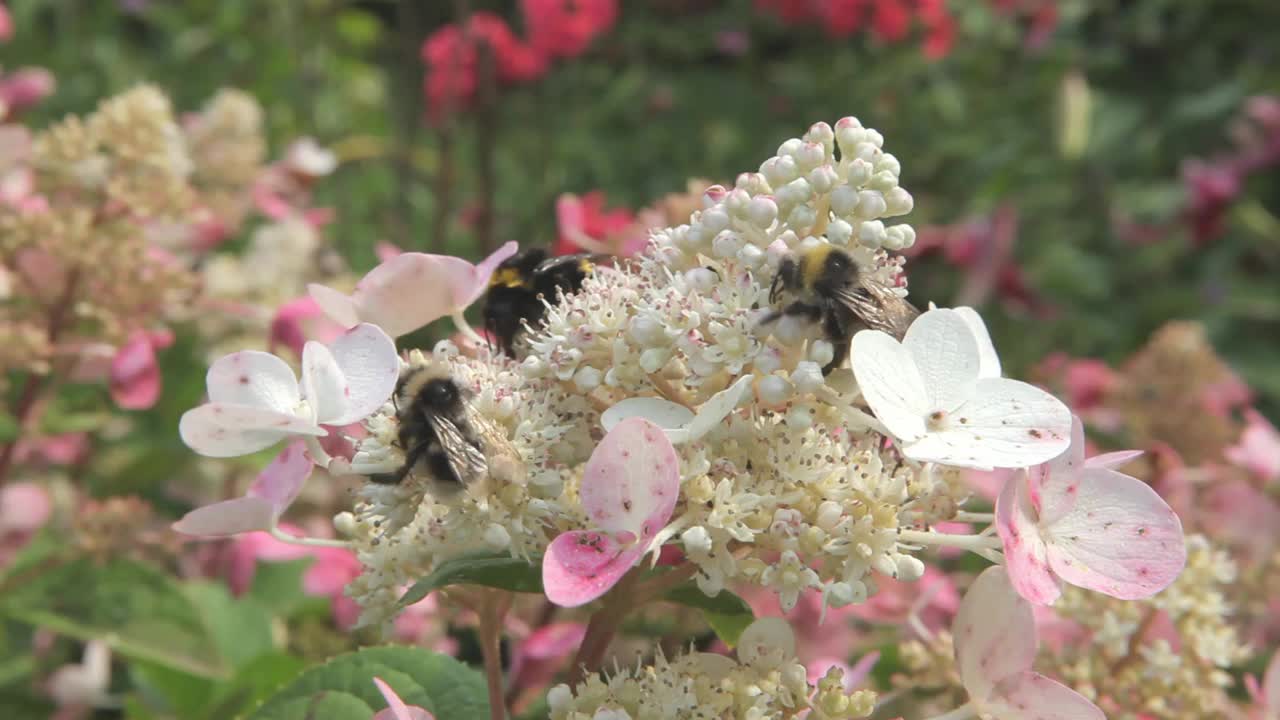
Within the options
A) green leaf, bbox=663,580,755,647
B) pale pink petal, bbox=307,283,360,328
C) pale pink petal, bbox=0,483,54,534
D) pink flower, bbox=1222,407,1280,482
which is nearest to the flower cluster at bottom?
green leaf, bbox=663,580,755,647

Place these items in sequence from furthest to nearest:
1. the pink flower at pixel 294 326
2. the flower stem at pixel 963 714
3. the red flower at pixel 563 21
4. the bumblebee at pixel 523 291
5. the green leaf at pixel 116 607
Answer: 1. the red flower at pixel 563 21
2. the pink flower at pixel 294 326
3. the green leaf at pixel 116 607
4. the bumblebee at pixel 523 291
5. the flower stem at pixel 963 714

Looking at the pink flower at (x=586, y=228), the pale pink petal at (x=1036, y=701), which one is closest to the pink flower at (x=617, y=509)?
the pale pink petal at (x=1036, y=701)

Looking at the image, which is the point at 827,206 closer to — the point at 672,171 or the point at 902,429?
the point at 902,429

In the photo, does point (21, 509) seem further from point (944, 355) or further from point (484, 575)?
point (944, 355)

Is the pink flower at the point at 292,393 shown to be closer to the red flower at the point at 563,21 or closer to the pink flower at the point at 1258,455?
the pink flower at the point at 1258,455

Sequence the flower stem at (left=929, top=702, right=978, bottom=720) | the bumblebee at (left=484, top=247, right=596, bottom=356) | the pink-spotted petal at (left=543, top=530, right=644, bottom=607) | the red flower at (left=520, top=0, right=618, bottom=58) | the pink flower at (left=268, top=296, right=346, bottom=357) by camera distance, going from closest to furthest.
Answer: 1. the pink-spotted petal at (left=543, top=530, right=644, bottom=607)
2. the flower stem at (left=929, top=702, right=978, bottom=720)
3. the bumblebee at (left=484, top=247, right=596, bottom=356)
4. the pink flower at (left=268, top=296, right=346, bottom=357)
5. the red flower at (left=520, top=0, right=618, bottom=58)

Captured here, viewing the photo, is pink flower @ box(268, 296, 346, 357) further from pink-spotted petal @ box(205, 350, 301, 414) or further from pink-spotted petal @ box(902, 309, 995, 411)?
pink-spotted petal @ box(902, 309, 995, 411)
